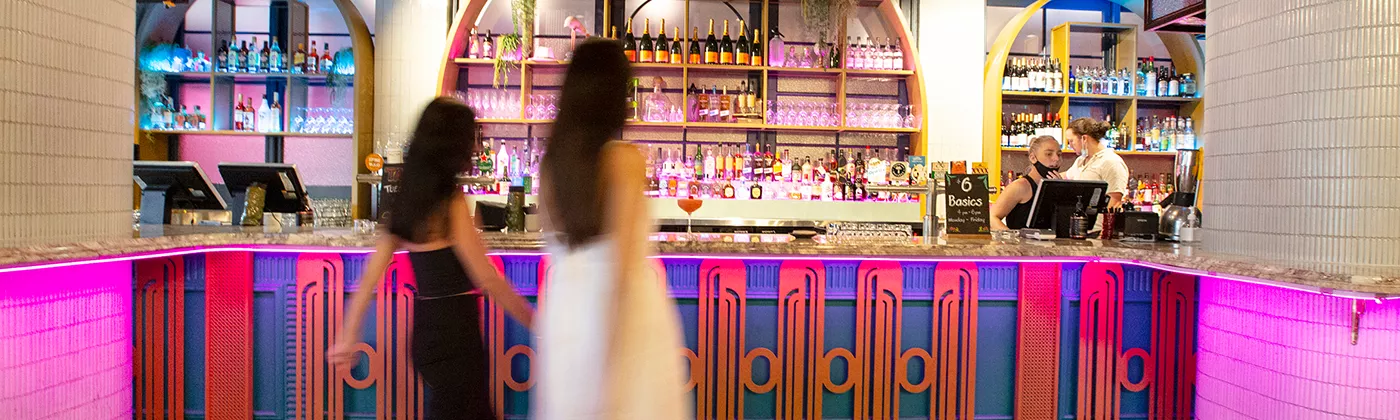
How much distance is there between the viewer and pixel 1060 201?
13.4ft

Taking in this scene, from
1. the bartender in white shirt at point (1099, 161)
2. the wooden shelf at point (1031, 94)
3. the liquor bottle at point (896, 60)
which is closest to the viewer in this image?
the bartender in white shirt at point (1099, 161)

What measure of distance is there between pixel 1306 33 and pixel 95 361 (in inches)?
155

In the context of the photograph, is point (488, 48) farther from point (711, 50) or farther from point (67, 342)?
point (67, 342)

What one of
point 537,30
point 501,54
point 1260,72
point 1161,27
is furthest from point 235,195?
point 1161,27

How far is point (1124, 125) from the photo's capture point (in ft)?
21.4

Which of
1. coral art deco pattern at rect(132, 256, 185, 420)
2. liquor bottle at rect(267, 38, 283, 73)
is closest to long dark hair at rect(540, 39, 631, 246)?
coral art deco pattern at rect(132, 256, 185, 420)

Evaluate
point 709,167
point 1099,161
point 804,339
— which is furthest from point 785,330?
point 1099,161

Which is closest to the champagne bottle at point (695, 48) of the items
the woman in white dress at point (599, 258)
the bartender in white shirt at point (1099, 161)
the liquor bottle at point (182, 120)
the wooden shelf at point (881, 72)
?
the wooden shelf at point (881, 72)

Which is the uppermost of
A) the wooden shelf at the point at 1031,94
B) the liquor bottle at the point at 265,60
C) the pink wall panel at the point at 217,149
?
the liquor bottle at the point at 265,60

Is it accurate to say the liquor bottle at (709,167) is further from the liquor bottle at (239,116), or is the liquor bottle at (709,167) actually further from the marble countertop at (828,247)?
the liquor bottle at (239,116)

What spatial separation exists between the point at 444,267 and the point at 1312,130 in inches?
100

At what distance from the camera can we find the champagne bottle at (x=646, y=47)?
588 cm

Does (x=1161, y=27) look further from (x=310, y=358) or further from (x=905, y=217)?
(x=310, y=358)

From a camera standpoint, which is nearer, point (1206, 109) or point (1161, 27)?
point (1206, 109)
